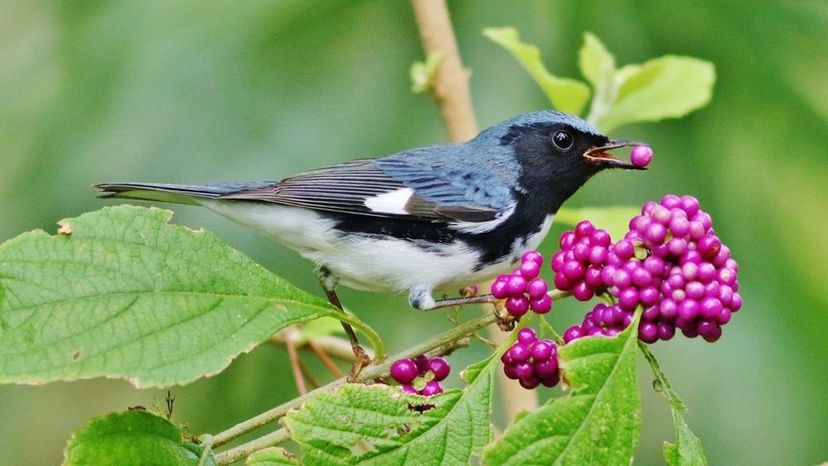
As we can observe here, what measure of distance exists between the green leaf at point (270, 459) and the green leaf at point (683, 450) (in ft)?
2.47

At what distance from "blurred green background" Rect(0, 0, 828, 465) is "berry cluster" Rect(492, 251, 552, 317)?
1789mm

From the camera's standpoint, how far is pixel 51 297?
6.59ft

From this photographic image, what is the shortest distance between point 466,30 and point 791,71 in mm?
1467

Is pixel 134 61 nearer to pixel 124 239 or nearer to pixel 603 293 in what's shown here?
pixel 124 239

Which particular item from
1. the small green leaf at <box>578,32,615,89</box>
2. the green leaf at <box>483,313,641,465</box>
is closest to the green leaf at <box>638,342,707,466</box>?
the green leaf at <box>483,313,641,465</box>

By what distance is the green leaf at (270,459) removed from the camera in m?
1.97

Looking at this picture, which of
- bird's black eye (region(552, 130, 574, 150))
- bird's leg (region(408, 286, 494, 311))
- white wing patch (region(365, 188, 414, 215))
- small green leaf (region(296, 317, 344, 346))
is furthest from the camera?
bird's black eye (region(552, 130, 574, 150))

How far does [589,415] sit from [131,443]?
0.91 metres

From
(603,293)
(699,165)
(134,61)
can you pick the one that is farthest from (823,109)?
(134,61)

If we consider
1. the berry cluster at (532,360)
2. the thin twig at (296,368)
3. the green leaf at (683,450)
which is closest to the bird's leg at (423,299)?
the thin twig at (296,368)

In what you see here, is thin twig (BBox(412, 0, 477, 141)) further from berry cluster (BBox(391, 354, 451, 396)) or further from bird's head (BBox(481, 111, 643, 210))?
berry cluster (BBox(391, 354, 451, 396))

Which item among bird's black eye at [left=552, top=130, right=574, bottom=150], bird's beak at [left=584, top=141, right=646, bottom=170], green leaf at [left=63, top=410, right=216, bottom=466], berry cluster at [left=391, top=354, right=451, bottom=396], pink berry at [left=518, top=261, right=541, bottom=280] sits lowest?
green leaf at [left=63, top=410, right=216, bottom=466]

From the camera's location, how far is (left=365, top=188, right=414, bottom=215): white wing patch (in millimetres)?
3324

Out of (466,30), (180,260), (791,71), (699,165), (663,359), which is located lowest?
(663,359)
